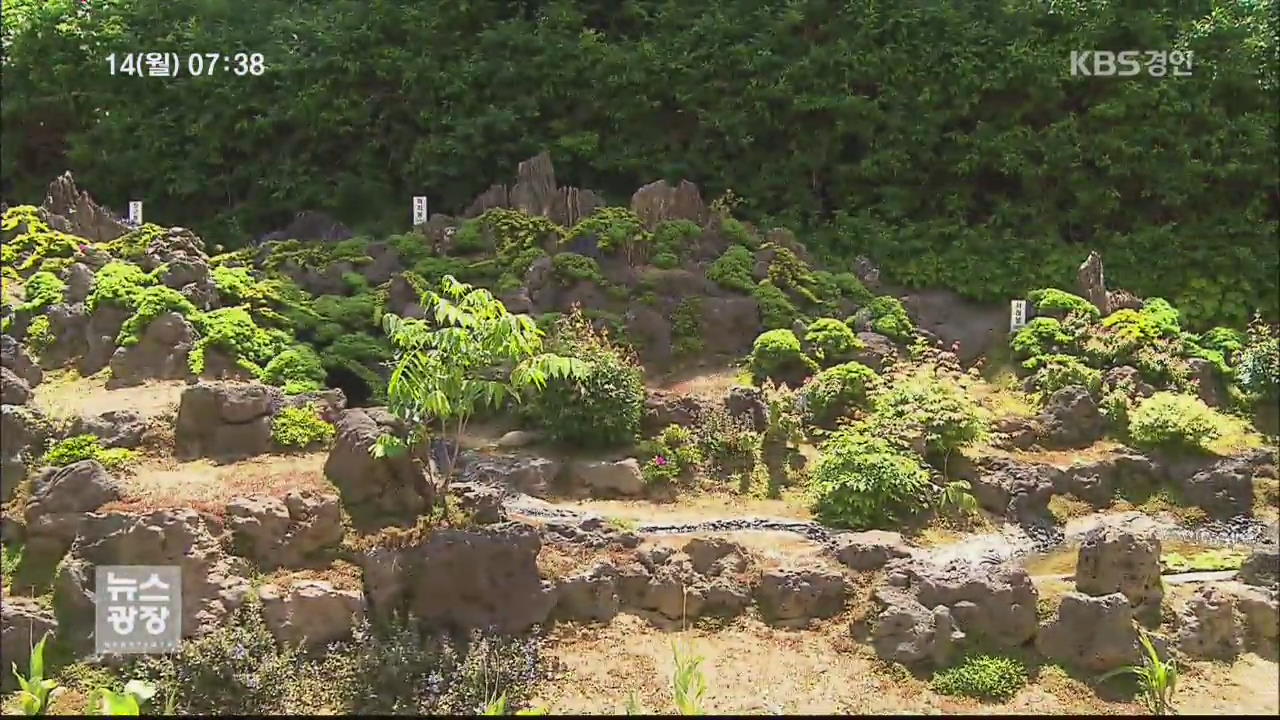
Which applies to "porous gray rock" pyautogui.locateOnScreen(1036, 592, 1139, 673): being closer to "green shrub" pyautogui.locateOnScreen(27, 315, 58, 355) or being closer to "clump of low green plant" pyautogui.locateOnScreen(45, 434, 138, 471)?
"clump of low green plant" pyautogui.locateOnScreen(45, 434, 138, 471)

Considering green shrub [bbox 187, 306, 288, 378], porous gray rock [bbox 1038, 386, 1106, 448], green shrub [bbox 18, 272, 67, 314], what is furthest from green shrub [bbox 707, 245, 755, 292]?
green shrub [bbox 18, 272, 67, 314]

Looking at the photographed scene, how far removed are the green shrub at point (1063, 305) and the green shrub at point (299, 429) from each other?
931cm

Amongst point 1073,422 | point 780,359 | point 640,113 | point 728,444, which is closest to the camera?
point 728,444

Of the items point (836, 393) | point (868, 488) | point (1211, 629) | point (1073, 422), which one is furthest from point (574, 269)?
point (1211, 629)

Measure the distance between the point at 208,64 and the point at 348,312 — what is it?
674 centimetres

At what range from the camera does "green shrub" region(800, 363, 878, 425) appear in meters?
12.0

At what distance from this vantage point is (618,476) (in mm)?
10914

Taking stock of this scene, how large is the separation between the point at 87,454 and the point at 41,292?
4.23 m

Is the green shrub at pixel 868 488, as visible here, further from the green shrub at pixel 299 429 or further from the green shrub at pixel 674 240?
the green shrub at pixel 299 429

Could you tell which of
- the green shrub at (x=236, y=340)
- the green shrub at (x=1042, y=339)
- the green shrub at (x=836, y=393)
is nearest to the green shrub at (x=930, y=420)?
the green shrub at (x=836, y=393)

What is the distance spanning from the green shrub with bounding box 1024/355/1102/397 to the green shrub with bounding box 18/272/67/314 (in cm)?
1213

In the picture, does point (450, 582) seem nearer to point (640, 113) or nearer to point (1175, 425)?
point (1175, 425)

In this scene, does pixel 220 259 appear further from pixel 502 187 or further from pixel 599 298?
pixel 599 298

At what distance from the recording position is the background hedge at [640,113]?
16094 millimetres
